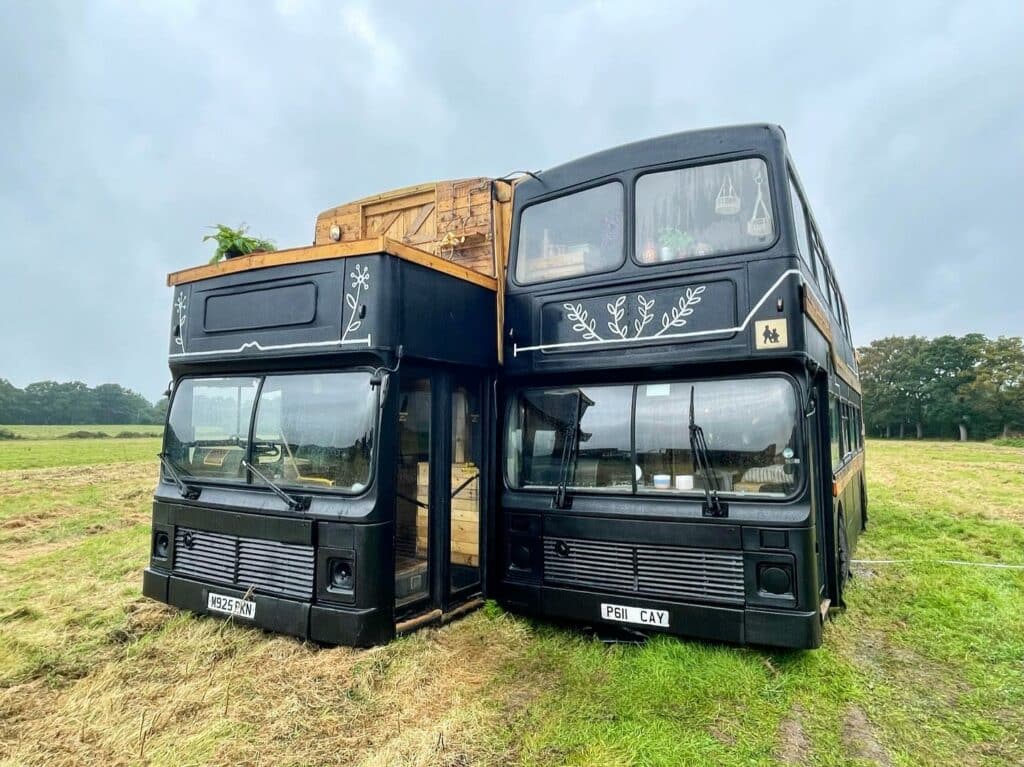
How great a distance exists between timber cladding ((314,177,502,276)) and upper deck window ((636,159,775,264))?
154cm

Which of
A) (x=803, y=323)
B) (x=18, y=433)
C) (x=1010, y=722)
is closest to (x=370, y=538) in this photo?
(x=803, y=323)

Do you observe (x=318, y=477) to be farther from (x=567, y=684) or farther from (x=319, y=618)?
(x=567, y=684)

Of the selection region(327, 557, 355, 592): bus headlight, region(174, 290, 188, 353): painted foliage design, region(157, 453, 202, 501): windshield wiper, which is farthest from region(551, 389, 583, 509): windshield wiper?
region(174, 290, 188, 353): painted foliage design

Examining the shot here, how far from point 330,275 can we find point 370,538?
2.01 metres

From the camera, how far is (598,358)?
5113mm

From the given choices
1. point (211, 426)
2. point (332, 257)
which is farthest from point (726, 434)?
point (211, 426)

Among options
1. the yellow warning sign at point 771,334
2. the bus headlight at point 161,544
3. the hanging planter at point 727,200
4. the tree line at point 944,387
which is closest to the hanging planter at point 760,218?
the hanging planter at point 727,200

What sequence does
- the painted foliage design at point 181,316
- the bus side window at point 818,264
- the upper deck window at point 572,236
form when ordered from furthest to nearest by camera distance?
the bus side window at point 818,264 → the painted foliage design at point 181,316 → the upper deck window at point 572,236

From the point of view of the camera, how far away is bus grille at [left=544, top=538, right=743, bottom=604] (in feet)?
14.5

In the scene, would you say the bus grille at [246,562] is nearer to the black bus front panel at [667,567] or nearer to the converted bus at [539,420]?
the converted bus at [539,420]

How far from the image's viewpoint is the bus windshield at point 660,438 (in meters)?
4.42

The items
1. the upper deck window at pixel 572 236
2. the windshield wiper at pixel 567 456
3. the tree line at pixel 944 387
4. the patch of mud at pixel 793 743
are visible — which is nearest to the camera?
the patch of mud at pixel 793 743

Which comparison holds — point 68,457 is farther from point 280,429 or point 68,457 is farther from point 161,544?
point 280,429

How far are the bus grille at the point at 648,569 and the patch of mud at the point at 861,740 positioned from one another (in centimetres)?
91
